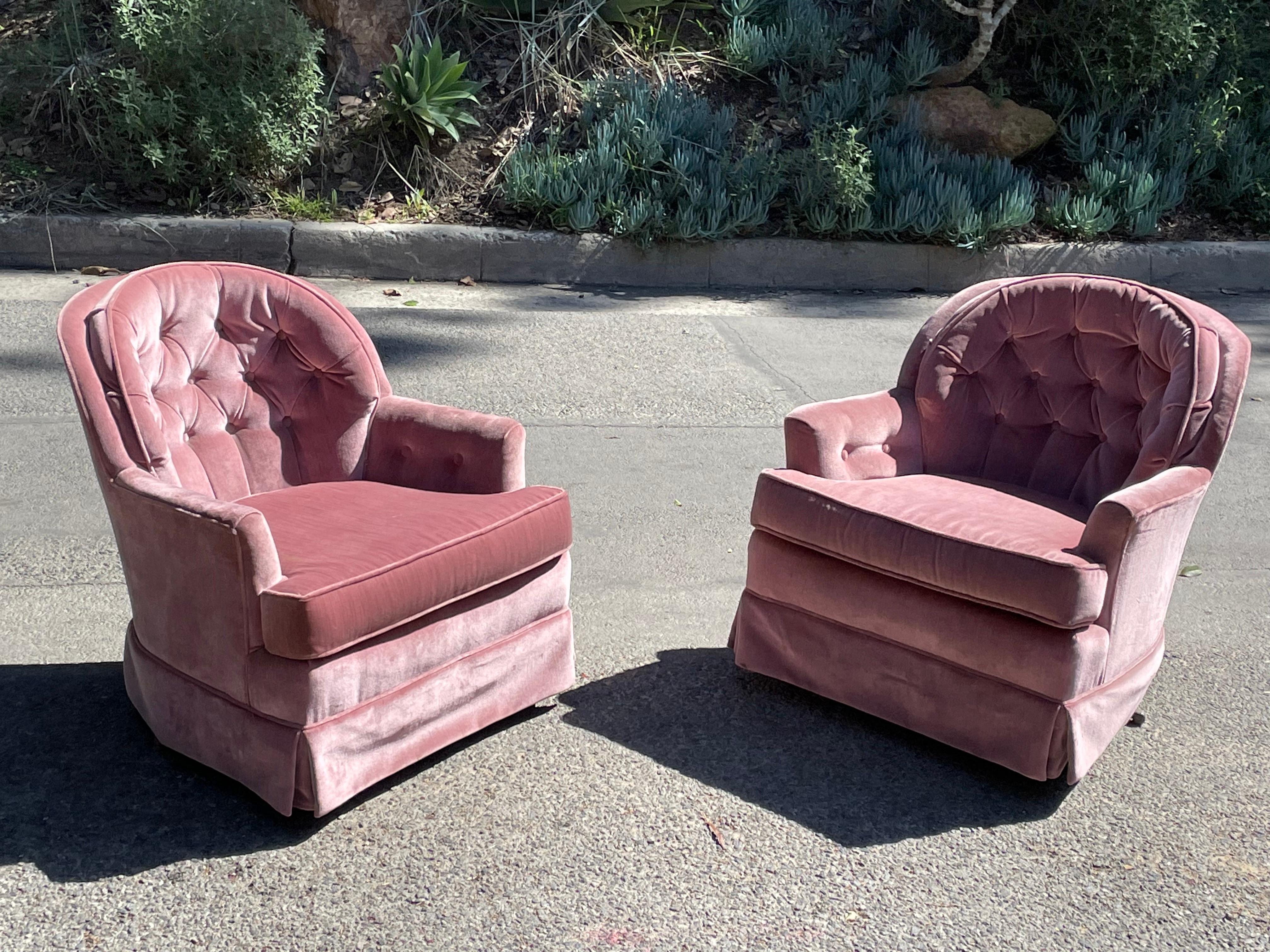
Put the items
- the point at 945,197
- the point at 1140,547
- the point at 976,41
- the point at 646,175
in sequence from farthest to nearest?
1. the point at 976,41
2. the point at 646,175
3. the point at 945,197
4. the point at 1140,547

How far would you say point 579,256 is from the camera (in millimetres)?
8070

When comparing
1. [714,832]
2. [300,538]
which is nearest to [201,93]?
[300,538]

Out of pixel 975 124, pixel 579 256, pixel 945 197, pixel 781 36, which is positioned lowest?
pixel 579 256

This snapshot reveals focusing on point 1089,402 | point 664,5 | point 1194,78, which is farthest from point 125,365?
point 1194,78

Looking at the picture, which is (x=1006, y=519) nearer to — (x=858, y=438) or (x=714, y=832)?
(x=858, y=438)

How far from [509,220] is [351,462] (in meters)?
4.95

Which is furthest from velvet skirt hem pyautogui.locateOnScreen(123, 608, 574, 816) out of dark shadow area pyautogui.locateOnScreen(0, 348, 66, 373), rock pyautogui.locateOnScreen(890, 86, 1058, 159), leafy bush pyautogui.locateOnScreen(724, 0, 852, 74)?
leafy bush pyautogui.locateOnScreen(724, 0, 852, 74)

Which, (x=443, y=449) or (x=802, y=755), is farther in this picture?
(x=443, y=449)

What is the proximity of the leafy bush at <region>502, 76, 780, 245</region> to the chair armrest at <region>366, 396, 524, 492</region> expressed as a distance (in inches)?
181

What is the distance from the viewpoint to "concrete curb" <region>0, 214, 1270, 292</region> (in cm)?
765

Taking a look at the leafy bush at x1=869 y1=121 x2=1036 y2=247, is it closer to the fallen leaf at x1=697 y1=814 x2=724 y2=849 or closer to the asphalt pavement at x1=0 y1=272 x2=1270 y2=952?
the asphalt pavement at x1=0 y1=272 x2=1270 y2=952

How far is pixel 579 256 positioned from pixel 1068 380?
472cm

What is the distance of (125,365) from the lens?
3.08m

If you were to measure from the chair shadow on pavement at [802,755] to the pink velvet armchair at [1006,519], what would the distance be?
0.29 feet
